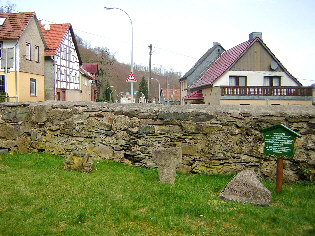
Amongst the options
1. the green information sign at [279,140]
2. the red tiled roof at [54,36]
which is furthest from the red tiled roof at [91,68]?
the green information sign at [279,140]

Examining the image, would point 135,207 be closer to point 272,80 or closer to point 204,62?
point 272,80

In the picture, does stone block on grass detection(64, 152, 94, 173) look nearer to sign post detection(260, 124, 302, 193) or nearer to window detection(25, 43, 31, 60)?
sign post detection(260, 124, 302, 193)

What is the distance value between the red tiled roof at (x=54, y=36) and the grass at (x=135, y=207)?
92.0ft

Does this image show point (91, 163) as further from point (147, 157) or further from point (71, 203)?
point (71, 203)

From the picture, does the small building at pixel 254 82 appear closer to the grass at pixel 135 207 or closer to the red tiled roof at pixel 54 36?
the red tiled roof at pixel 54 36

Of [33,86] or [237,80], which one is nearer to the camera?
[237,80]

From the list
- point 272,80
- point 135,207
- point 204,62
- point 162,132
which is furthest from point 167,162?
point 204,62

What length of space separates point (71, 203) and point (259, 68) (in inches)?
1055

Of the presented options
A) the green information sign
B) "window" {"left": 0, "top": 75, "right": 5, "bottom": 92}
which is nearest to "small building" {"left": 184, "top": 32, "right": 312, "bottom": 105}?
"window" {"left": 0, "top": 75, "right": 5, "bottom": 92}

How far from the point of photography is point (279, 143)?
220 inches

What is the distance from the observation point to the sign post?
5.53 metres

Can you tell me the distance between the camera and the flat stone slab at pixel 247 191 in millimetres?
5055

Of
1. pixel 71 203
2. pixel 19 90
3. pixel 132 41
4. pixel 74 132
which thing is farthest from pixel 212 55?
pixel 71 203

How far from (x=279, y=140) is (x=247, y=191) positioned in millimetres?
1137
